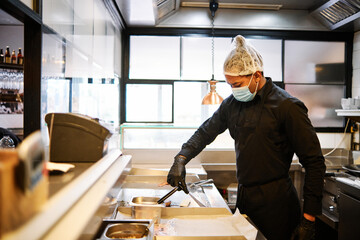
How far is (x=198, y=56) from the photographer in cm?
453

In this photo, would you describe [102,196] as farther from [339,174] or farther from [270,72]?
[270,72]

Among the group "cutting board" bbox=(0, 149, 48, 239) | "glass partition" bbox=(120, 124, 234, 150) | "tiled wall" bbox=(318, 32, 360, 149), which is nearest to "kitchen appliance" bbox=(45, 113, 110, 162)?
"cutting board" bbox=(0, 149, 48, 239)

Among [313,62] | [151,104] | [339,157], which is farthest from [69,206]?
[313,62]

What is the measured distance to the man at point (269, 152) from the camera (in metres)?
1.75

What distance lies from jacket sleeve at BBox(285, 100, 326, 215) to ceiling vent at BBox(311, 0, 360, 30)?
100 inches

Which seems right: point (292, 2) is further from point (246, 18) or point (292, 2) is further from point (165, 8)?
point (165, 8)

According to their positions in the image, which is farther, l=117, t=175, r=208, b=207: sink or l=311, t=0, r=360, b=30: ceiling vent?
l=311, t=0, r=360, b=30: ceiling vent

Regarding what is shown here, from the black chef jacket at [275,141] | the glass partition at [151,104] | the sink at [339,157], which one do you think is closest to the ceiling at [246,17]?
the glass partition at [151,104]

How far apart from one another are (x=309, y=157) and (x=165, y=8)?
2.84 m

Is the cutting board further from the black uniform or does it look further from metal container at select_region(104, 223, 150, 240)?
the black uniform

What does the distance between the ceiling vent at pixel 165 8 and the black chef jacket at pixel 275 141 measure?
1.91 m

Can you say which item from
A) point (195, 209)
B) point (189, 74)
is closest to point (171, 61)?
point (189, 74)

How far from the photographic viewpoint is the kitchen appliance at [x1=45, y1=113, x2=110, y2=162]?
48.6 inches

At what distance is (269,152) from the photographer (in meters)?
1.93
